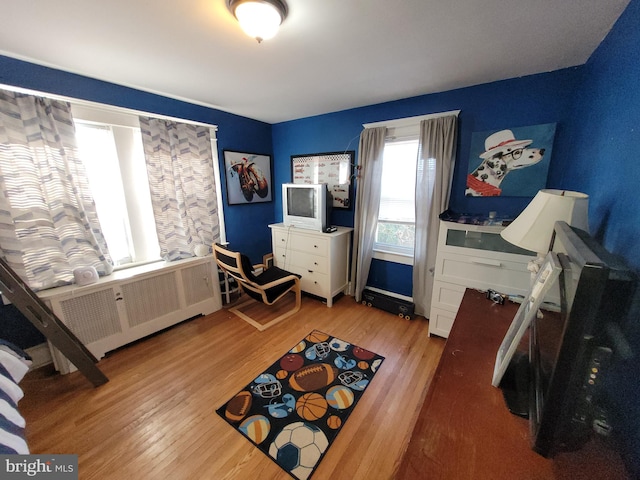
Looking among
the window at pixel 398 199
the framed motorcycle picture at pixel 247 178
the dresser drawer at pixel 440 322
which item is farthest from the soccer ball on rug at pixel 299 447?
the framed motorcycle picture at pixel 247 178

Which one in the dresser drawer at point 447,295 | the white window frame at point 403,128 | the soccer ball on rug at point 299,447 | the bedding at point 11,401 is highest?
the white window frame at point 403,128

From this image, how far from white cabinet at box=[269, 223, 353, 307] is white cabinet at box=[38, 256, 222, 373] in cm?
92

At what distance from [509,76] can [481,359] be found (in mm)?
2221

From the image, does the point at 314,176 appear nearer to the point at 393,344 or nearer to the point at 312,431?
the point at 393,344

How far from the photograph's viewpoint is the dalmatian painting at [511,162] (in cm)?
186

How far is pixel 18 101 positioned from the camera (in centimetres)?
161

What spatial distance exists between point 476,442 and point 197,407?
5.44 feet

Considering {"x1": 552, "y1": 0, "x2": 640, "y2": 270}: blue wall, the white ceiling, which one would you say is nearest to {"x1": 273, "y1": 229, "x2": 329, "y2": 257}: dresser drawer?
the white ceiling

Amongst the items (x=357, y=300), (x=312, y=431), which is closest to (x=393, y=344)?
(x=357, y=300)

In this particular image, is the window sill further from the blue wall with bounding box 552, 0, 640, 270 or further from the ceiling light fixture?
the ceiling light fixture

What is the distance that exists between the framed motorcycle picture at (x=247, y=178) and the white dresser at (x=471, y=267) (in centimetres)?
245

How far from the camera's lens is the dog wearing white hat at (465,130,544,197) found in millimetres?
1908

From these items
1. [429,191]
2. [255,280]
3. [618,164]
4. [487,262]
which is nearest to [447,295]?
[487,262]

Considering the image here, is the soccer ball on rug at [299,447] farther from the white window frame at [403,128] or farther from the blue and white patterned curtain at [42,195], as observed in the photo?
the blue and white patterned curtain at [42,195]
